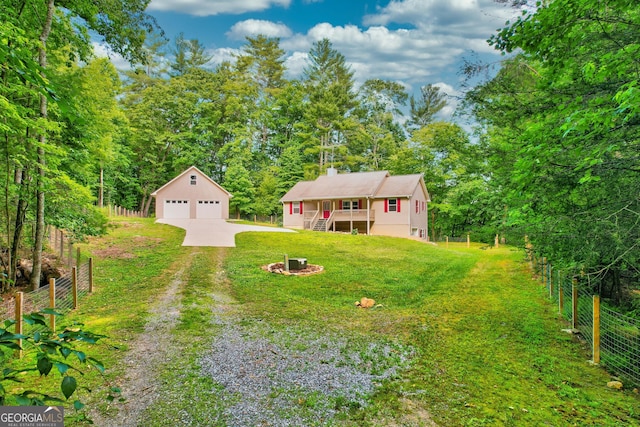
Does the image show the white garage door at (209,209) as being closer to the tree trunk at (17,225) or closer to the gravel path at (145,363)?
the tree trunk at (17,225)

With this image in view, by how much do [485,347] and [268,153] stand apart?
3594 cm

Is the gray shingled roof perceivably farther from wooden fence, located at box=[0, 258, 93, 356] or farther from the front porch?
wooden fence, located at box=[0, 258, 93, 356]

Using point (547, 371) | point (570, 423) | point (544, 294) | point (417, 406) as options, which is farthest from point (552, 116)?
point (544, 294)

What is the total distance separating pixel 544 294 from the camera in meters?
9.24

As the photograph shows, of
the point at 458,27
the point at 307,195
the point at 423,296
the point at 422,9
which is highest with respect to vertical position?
the point at 422,9

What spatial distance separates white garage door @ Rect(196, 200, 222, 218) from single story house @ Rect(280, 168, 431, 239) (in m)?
6.28

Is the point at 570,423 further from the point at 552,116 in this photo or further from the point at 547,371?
the point at 552,116

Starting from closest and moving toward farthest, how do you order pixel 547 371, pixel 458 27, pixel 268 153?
pixel 547 371 < pixel 458 27 < pixel 268 153

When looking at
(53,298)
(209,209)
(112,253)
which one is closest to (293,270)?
(53,298)

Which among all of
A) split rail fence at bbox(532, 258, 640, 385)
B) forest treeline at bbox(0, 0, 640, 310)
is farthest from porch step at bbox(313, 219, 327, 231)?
split rail fence at bbox(532, 258, 640, 385)

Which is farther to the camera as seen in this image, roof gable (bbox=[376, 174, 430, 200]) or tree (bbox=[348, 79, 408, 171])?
tree (bbox=[348, 79, 408, 171])

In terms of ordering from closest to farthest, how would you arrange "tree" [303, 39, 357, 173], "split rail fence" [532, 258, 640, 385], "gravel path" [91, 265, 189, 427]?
1. "gravel path" [91, 265, 189, 427]
2. "split rail fence" [532, 258, 640, 385]
3. "tree" [303, 39, 357, 173]

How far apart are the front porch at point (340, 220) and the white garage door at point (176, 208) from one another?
34.8 feet

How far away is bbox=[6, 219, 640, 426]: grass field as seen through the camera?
3.74m
